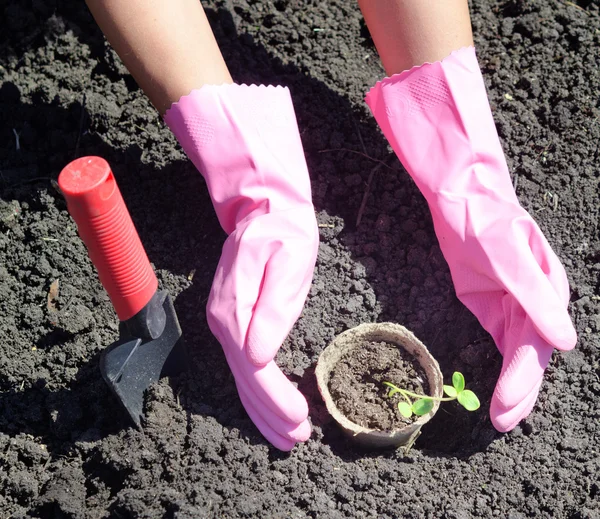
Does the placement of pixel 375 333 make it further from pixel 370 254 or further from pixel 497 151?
pixel 497 151

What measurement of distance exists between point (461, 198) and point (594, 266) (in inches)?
18.6

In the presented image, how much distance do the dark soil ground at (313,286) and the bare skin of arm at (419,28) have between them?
278 millimetres

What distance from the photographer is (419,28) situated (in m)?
1.80

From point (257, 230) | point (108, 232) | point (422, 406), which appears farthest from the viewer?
point (257, 230)

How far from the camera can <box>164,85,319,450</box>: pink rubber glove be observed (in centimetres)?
154

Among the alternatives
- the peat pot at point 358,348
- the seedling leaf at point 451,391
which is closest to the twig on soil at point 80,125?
the peat pot at point 358,348

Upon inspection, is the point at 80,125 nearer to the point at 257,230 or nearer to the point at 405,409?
the point at 257,230

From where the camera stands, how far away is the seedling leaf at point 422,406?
58.5 inches

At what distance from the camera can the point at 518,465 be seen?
5.23ft

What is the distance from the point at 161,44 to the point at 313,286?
77cm

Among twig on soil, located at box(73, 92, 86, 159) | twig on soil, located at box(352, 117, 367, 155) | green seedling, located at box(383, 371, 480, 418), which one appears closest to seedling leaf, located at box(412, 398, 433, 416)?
green seedling, located at box(383, 371, 480, 418)

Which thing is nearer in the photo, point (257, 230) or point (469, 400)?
point (469, 400)

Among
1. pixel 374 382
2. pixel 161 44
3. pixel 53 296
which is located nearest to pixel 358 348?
pixel 374 382

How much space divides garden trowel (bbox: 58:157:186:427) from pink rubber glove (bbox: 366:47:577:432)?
76 cm
